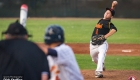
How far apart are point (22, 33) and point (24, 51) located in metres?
0.28

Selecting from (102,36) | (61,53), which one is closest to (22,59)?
(61,53)

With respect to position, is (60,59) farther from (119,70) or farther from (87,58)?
(87,58)

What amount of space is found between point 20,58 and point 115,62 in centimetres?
1052

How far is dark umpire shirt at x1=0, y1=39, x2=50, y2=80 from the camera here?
4.63 meters

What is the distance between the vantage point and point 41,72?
15.4ft

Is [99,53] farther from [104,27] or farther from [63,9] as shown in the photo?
[63,9]

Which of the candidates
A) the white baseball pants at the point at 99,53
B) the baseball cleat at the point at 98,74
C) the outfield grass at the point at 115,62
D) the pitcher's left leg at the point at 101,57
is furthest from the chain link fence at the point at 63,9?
the baseball cleat at the point at 98,74

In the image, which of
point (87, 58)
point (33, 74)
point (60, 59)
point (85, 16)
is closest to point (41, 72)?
point (33, 74)

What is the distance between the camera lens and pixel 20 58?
462cm

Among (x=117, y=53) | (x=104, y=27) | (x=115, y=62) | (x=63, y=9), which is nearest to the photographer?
(x=104, y=27)

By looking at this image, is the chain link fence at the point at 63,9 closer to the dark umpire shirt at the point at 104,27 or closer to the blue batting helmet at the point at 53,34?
the dark umpire shirt at the point at 104,27

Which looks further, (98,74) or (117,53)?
(117,53)

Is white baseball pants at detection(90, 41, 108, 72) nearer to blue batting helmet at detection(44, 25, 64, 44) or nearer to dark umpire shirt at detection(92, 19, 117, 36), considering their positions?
dark umpire shirt at detection(92, 19, 117, 36)

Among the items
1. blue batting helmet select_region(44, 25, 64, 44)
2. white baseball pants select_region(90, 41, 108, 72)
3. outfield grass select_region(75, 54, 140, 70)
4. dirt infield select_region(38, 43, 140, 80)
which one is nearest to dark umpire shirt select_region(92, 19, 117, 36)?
white baseball pants select_region(90, 41, 108, 72)
